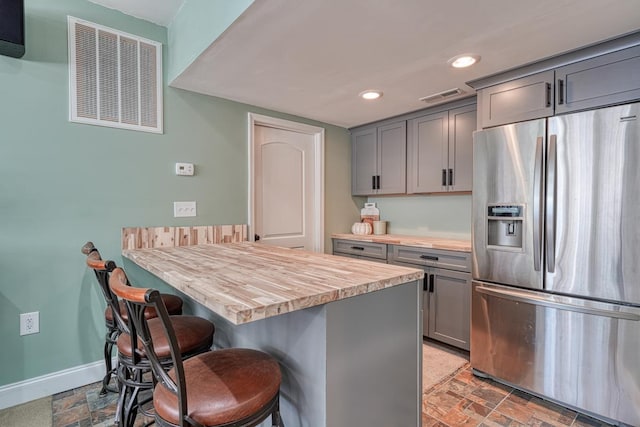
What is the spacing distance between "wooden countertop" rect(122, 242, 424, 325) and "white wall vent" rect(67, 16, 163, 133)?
111 cm

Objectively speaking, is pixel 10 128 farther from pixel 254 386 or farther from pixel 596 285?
pixel 596 285

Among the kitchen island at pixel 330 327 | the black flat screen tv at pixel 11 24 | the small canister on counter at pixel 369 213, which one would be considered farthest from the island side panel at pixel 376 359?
the small canister on counter at pixel 369 213

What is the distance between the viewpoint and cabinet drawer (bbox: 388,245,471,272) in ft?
8.36

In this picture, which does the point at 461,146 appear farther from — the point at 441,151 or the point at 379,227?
the point at 379,227

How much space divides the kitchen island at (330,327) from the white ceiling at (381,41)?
1.24 metres

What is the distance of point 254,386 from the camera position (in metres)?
1.04

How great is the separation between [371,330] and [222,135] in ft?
7.18

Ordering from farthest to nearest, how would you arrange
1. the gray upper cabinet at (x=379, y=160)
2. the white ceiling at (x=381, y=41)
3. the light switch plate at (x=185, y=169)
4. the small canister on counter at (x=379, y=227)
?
the small canister on counter at (x=379, y=227) → the gray upper cabinet at (x=379, y=160) → the light switch plate at (x=185, y=169) → the white ceiling at (x=381, y=41)

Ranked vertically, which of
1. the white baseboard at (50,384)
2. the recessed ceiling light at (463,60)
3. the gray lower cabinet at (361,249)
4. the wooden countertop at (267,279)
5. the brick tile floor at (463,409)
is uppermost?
the recessed ceiling light at (463,60)

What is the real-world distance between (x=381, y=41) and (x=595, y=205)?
1.54 meters

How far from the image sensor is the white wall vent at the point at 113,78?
2.08 meters

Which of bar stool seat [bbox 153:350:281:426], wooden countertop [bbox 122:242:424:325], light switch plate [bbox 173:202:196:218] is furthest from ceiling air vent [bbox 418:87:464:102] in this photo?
bar stool seat [bbox 153:350:281:426]

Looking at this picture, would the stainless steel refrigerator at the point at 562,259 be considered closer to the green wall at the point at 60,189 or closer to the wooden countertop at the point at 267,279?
the wooden countertop at the point at 267,279

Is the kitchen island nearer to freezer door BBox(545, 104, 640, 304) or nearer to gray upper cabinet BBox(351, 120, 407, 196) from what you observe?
freezer door BBox(545, 104, 640, 304)
